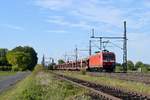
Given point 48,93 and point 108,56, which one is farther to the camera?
point 108,56

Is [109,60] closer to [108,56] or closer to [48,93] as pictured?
[108,56]

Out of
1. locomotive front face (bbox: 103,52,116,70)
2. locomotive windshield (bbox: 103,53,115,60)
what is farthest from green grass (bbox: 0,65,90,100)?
locomotive windshield (bbox: 103,53,115,60)

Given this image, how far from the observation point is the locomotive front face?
70188mm

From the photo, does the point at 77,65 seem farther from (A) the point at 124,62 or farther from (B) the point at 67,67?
(A) the point at 124,62

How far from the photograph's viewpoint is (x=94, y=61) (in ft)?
252

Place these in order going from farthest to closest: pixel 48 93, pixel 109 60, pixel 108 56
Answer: pixel 108 56 < pixel 109 60 < pixel 48 93

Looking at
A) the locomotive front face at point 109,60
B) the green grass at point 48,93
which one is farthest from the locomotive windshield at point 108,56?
the green grass at point 48,93

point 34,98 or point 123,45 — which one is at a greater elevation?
point 123,45

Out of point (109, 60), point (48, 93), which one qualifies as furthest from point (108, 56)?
point (48, 93)

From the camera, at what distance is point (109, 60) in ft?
231

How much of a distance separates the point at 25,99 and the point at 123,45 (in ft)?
181

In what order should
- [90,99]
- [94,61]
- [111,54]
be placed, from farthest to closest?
1. [94,61]
2. [111,54]
3. [90,99]

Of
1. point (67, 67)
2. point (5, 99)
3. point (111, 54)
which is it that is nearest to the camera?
point (5, 99)

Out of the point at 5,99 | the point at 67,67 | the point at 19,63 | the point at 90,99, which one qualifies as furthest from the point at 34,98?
the point at 19,63
